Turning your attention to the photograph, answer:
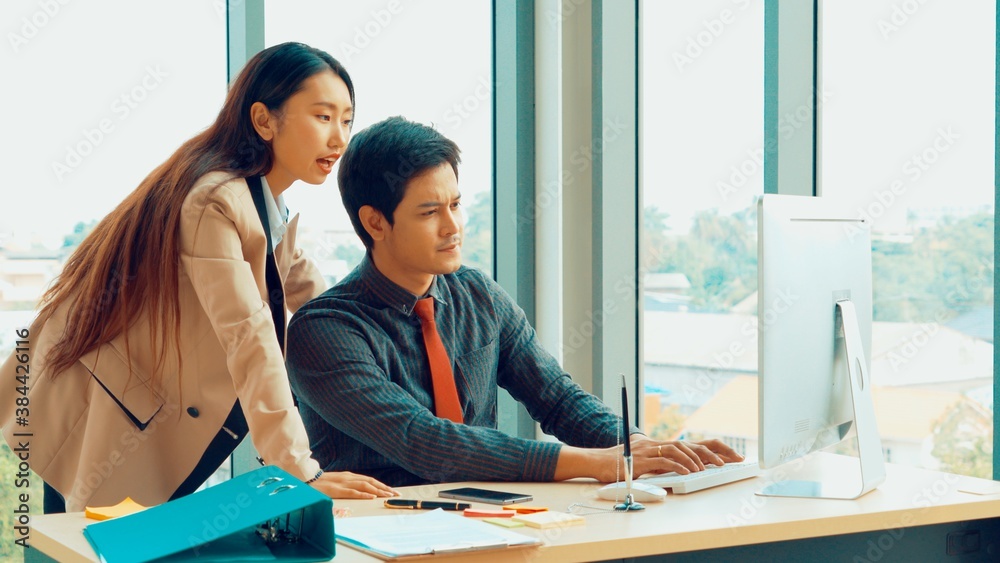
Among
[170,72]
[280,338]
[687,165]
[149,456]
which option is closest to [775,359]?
[280,338]

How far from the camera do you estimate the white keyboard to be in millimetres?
1777

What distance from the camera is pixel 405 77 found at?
3.08m

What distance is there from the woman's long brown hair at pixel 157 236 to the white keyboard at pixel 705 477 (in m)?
0.95

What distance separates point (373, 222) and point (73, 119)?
0.86 meters

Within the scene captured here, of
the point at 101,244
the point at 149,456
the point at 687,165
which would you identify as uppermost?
the point at 687,165

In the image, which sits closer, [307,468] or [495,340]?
[307,468]

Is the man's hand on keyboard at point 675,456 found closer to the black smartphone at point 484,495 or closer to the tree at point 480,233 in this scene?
the black smartphone at point 484,495

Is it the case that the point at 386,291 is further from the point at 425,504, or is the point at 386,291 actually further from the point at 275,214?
the point at 425,504

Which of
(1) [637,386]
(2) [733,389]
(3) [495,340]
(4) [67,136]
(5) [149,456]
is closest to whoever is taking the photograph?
(5) [149,456]

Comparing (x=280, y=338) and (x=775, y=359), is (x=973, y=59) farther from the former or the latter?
(x=280, y=338)

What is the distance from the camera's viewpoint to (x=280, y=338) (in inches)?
84.8

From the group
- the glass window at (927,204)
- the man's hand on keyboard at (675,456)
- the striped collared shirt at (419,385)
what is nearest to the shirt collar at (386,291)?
the striped collared shirt at (419,385)

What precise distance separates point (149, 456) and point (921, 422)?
5.62 ft

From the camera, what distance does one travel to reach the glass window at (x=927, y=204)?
230 cm
